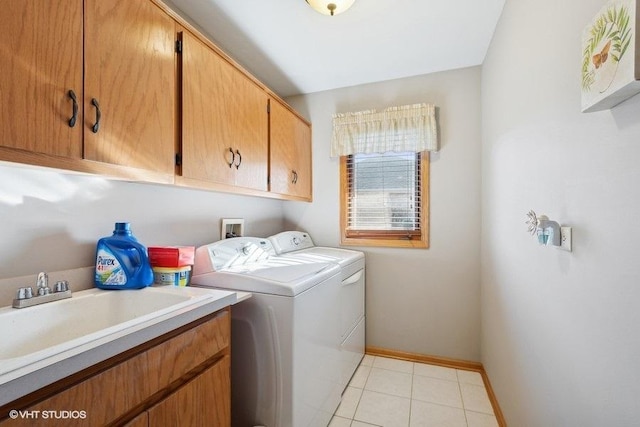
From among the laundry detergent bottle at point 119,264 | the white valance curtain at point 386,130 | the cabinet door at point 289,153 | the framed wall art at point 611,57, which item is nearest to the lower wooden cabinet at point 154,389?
the laundry detergent bottle at point 119,264

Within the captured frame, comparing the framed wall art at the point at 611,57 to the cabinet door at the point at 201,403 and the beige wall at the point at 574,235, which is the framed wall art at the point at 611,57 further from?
the cabinet door at the point at 201,403

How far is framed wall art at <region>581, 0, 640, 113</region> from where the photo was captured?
0.60 meters

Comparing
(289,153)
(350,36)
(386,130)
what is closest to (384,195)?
(386,130)

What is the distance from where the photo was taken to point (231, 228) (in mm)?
2148

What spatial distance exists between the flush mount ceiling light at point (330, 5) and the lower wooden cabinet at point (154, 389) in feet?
5.27

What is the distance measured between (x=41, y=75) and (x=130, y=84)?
0.28 m

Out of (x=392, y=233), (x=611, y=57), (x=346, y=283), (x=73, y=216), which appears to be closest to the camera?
(x=611, y=57)

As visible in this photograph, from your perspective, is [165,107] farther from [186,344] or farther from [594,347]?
[594,347]

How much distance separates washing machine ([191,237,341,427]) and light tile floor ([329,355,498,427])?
431 millimetres

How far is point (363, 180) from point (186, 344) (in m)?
2.02

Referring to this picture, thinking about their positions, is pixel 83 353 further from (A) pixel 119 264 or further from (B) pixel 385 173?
(B) pixel 385 173

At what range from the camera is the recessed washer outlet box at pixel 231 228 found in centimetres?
206

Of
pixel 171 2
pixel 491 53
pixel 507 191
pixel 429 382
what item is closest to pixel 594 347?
pixel 507 191

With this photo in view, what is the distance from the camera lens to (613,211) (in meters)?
0.73
